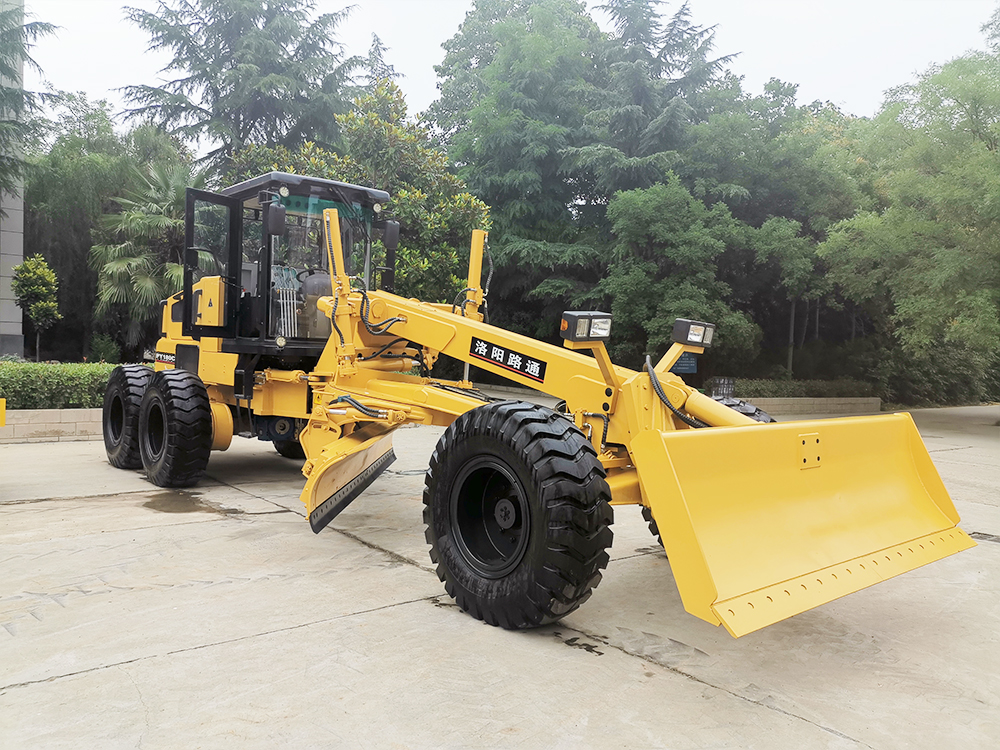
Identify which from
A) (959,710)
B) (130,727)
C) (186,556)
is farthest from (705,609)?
(186,556)

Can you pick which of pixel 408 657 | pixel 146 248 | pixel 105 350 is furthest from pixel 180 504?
pixel 105 350

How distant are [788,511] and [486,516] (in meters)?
1.42

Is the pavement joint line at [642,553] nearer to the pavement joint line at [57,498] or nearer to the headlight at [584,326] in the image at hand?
the headlight at [584,326]

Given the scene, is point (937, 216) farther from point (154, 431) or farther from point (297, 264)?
point (154, 431)

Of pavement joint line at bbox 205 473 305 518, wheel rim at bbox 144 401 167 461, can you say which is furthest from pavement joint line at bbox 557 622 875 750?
wheel rim at bbox 144 401 167 461

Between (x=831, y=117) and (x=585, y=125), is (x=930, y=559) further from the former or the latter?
(x=831, y=117)

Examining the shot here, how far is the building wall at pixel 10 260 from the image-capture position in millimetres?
18547

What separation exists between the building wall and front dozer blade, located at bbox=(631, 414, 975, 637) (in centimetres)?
1967

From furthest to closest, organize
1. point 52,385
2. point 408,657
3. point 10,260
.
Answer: point 10,260 < point 52,385 < point 408,657

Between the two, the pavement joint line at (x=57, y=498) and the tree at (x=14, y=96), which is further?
the tree at (x=14, y=96)

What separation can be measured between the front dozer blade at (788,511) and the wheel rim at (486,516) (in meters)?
0.82

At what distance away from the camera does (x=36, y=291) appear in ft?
56.2

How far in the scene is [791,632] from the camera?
3605 millimetres

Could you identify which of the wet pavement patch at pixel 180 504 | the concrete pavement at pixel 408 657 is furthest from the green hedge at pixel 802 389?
the wet pavement patch at pixel 180 504
